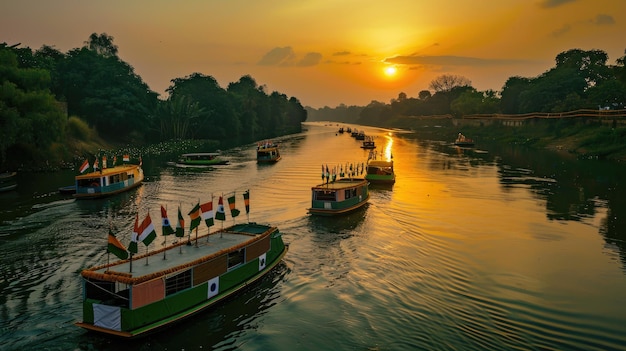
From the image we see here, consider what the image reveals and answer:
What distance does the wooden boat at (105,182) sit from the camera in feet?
152

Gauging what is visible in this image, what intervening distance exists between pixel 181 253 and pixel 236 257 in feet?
9.27

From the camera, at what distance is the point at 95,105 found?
102125mm

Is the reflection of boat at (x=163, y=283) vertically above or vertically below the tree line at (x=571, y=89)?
below

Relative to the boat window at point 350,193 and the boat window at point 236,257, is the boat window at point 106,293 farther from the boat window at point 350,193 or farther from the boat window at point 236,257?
the boat window at point 350,193

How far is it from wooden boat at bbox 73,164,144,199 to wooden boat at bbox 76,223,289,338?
89.1 feet

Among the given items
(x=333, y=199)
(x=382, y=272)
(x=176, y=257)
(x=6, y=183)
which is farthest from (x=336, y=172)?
(x=176, y=257)

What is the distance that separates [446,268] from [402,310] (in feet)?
22.6

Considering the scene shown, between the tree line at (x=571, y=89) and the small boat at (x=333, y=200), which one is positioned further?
the tree line at (x=571, y=89)

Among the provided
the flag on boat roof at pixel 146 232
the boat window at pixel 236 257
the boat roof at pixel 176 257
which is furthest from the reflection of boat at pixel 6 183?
the boat window at pixel 236 257

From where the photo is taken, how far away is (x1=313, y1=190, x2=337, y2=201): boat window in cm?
4088

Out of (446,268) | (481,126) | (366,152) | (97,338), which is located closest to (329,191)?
(446,268)

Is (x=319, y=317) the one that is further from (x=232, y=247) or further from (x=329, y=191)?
(x=329, y=191)

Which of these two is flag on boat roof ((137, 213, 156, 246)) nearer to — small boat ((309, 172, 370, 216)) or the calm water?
the calm water

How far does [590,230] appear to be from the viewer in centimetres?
3756
